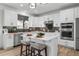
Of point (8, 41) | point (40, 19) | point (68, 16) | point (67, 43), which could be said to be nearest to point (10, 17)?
point (8, 41)

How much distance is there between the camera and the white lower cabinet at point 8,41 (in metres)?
2.61

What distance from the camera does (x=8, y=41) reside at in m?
2.71

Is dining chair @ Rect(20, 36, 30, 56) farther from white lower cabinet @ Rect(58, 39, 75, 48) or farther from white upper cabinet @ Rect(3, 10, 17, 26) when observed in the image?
white lower cabinet @ Rect(58, 39, 75, 48)

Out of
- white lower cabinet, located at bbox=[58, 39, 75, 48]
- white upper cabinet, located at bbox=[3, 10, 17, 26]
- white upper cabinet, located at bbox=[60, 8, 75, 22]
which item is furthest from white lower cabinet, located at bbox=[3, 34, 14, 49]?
white upper cabinet, located at bbox=[60, 8, 75, 22]

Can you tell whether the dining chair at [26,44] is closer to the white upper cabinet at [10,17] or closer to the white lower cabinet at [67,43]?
the white upper cabinet at [10,17]

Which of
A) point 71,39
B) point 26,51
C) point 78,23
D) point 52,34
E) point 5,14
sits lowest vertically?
point 26,51

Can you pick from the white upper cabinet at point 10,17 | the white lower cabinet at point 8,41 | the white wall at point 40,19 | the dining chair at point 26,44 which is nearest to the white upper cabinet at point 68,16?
the white wall at point 40,19

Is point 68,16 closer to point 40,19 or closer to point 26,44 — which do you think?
point 40,19

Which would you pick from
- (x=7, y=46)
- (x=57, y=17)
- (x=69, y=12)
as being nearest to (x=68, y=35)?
(x=69, y=12)

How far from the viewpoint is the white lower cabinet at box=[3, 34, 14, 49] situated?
2.61 metres

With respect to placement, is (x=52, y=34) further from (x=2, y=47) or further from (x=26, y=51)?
(x=2, y=47)

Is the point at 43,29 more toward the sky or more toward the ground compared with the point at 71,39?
more toward the sky

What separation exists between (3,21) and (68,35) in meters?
2.30

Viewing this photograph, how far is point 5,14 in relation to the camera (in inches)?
97.7
